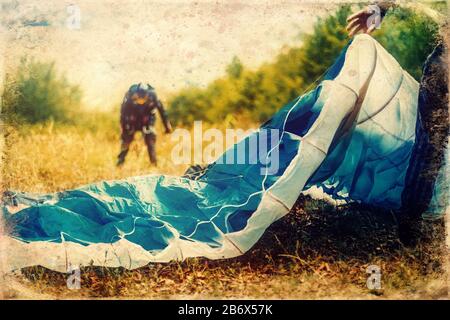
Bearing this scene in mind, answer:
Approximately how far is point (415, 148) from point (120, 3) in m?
2.49

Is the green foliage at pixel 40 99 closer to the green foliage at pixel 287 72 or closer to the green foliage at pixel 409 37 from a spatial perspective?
the green foliage at pixel 287 72

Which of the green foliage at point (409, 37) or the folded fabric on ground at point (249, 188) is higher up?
the green foliage at point (409, 37)

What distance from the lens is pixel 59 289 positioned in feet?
14.7

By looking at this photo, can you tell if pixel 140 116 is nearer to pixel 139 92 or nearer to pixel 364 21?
pixel 139 92

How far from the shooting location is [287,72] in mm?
4637

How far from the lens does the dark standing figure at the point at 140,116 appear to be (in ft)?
15.2

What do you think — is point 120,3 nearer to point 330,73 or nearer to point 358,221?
point 330,73

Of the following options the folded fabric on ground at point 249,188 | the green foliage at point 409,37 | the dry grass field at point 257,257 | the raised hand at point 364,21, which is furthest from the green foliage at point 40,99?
the green foliage at point 409,37

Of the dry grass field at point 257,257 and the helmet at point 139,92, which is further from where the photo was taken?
the helmet at point 139,92

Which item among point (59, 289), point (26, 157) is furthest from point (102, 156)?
point (59, 289)

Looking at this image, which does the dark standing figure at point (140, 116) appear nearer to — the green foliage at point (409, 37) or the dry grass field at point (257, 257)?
the dry grass field at point (257, 257)

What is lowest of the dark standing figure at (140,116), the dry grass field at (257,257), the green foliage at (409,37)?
the dry grass field at (257,257)

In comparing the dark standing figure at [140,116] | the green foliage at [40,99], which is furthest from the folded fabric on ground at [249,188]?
the green foliage at [40,99]

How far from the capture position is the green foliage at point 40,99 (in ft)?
15.1
